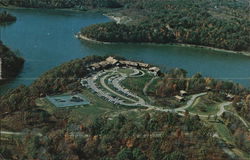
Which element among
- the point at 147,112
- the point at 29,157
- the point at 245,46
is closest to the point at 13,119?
the point at 29,157

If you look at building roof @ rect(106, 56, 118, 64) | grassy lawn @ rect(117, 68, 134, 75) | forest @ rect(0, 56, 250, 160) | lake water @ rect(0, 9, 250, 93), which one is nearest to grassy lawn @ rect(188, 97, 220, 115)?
forest @ rect(0, 56, 250, 160)

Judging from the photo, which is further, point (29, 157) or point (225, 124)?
point (225, 124)

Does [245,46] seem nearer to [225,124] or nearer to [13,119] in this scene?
[225,124]

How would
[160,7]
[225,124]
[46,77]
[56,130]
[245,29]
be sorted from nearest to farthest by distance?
[56,130] < [225,124] < [46,77] < [245,29] < [160,7]

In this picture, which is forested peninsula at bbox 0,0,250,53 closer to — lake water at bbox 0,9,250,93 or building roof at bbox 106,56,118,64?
lake water at bbox 0,9,250,93

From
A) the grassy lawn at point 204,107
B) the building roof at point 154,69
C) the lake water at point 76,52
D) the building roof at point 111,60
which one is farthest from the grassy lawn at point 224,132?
the building roof at point 111,60

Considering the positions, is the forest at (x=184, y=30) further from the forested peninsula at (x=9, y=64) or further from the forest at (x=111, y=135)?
the forest at (x=111, y=135)

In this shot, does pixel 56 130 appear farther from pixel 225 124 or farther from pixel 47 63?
pixel 47 63

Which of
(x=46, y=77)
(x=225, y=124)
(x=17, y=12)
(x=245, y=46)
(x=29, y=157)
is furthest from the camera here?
(x=17, y=12)
